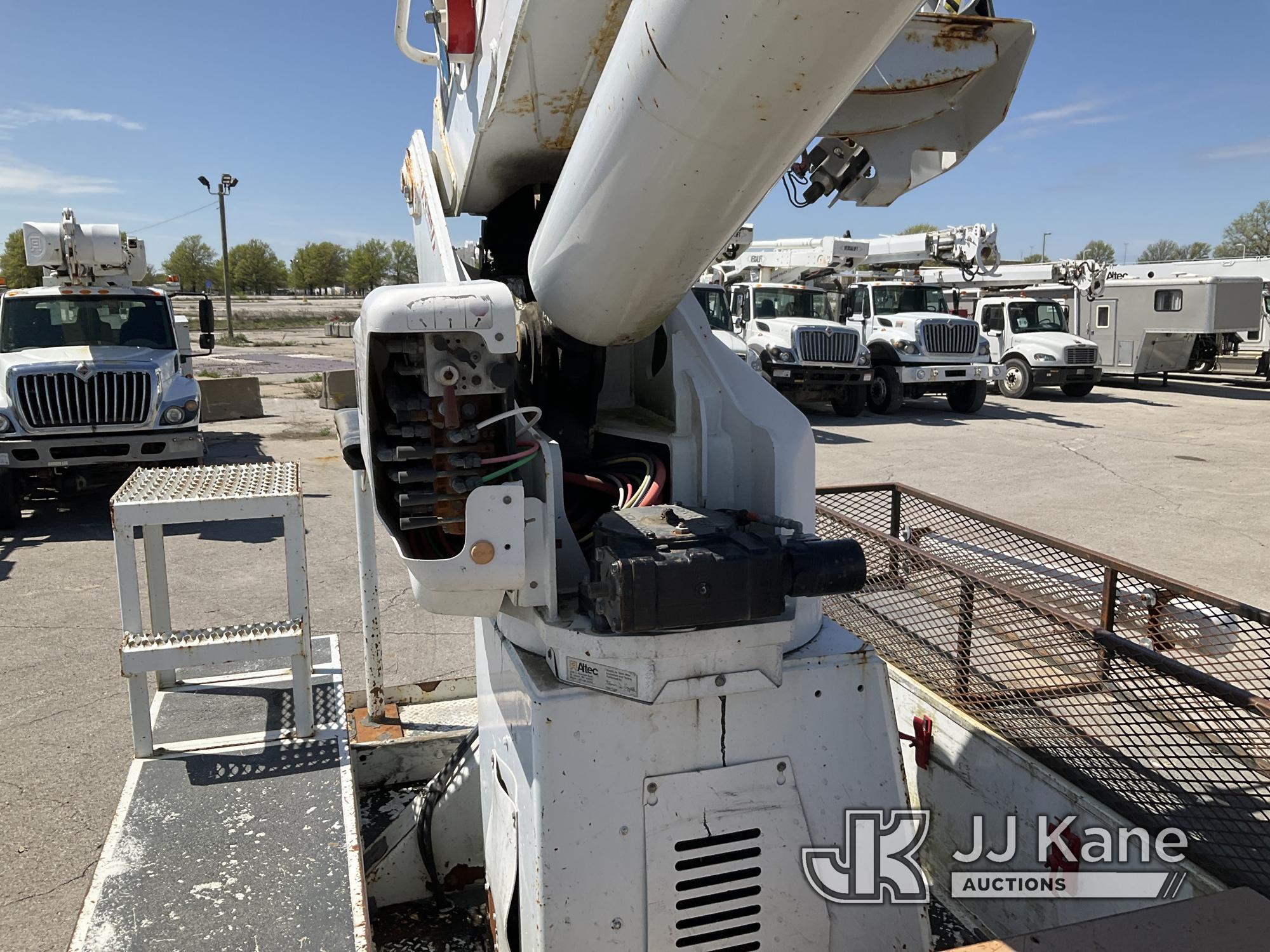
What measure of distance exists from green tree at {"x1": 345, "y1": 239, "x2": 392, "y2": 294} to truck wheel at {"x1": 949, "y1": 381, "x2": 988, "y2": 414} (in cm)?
7492

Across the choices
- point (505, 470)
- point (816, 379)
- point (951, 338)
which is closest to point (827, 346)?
point (816, 379)

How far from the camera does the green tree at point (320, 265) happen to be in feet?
308

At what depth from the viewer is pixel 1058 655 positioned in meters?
3.20

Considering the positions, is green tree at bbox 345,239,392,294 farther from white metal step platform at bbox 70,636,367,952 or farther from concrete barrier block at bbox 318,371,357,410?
white metal step platform at bbox 70,636,367,952

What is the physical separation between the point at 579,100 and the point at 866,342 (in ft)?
52.4

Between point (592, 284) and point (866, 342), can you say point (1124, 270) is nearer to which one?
point (866, 342)

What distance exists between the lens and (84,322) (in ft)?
33.2

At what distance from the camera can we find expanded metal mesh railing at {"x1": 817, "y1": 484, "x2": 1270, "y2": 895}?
103 inches

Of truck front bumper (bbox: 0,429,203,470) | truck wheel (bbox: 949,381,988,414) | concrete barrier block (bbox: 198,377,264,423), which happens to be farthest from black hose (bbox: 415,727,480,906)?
truck wheel (bbox: 949,381,988,414)

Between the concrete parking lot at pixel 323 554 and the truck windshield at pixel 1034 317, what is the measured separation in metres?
4.07

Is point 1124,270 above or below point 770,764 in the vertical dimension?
above

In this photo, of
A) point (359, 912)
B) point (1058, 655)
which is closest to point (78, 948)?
point (359, 912)

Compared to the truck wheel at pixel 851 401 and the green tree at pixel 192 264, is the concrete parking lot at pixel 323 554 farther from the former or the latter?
the green tree at pixel 192 264

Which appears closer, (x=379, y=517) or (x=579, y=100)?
(x=379, y=517)
